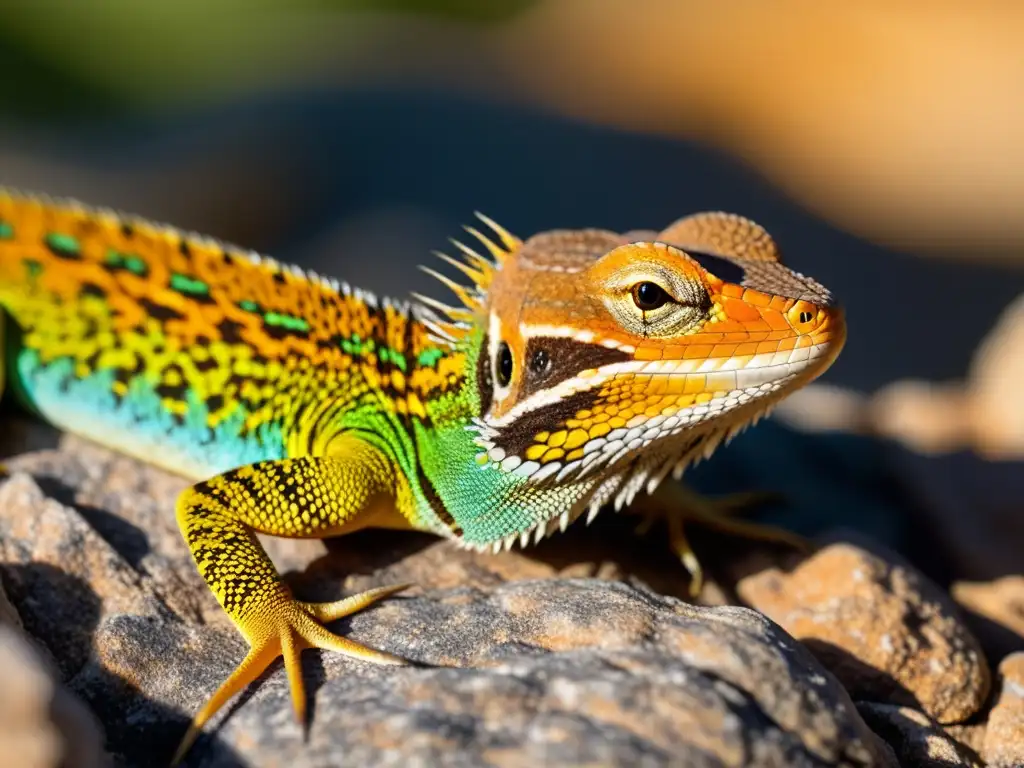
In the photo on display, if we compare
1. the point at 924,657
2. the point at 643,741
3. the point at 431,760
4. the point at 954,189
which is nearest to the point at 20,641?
the point at 431,760

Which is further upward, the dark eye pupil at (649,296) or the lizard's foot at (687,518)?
the dark eye pupil at (649,296)

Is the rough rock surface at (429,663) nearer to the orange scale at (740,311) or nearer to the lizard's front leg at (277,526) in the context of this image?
the lizard's front leg at (277,526)

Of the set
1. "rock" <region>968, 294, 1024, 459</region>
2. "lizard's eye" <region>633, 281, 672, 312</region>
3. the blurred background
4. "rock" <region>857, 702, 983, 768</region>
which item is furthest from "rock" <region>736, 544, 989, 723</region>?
"rock" <region>968, 294, 1024, 459</region>

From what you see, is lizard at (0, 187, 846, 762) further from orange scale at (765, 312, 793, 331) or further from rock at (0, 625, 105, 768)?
rock at (0, 625, 105, 768)

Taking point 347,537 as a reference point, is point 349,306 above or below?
above

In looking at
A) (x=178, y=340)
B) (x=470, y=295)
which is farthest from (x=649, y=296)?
(x=178, y=340)

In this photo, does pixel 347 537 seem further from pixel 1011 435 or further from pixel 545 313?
pixel 1011 435

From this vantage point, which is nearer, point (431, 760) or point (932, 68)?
point (431, 760)

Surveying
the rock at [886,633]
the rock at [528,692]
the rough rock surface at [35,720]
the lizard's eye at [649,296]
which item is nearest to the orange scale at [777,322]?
the lizard's eye at [649,296]
